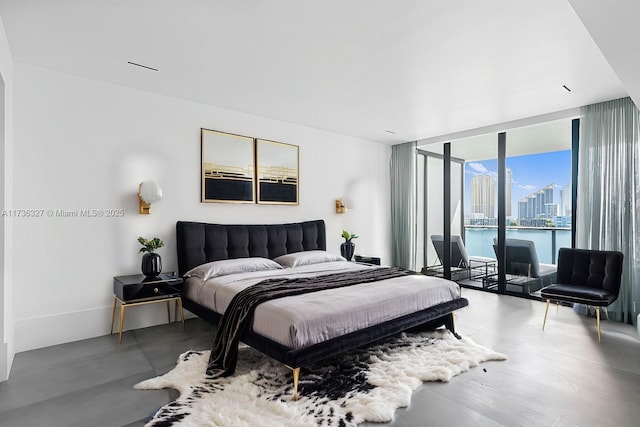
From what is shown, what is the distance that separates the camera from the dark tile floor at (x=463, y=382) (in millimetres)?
2219

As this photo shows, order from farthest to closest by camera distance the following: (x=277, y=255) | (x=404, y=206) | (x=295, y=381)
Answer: (x=404, y=206) → (x=277, y=255) → (x=295, y=381)

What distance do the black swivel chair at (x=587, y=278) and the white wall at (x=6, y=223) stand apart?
4.90 meters

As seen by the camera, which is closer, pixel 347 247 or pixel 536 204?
pixel 536 204

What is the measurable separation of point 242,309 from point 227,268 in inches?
44.6

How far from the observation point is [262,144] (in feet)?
16.5

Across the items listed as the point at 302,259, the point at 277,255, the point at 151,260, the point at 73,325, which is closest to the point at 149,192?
the point at 151,260

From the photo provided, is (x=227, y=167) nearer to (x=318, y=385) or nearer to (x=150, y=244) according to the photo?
(x=150, y=244)

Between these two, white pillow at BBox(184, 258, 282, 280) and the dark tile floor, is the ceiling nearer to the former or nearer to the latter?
white pillow at BBox(184, 258, 282, 280)

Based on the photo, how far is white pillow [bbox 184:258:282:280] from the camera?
3832mm

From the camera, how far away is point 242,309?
2.87m

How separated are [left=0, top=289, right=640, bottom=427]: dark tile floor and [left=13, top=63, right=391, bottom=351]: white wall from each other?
1.29 ft

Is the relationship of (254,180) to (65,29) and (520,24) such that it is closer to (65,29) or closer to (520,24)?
(65,29)

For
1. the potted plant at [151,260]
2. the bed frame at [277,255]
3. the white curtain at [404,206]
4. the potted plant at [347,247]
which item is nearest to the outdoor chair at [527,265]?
the white curtain at [404,206]

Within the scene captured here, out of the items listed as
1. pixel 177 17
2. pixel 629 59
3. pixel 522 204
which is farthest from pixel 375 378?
pixel 522 204
